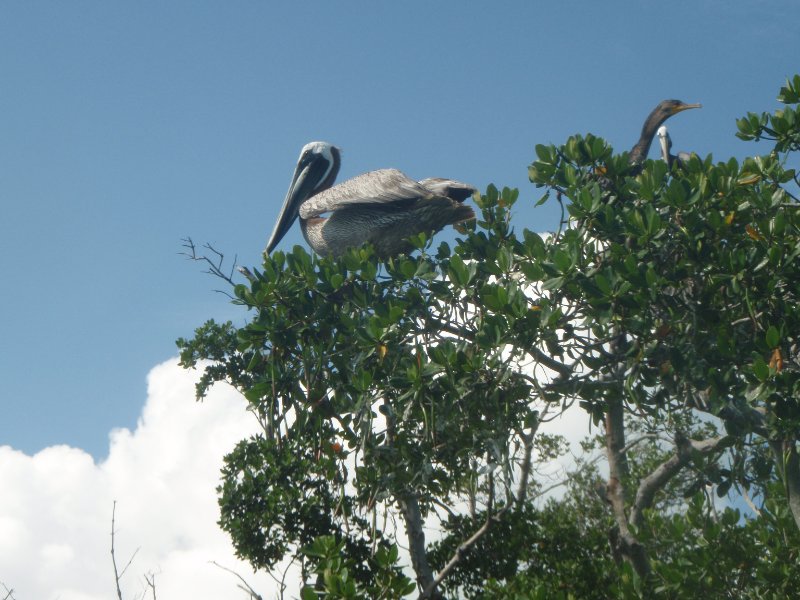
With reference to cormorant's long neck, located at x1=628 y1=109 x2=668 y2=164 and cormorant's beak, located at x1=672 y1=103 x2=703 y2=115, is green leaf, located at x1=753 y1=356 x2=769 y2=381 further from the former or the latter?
cormorant's beak, located at x1=672 y1=103 x2=703 y2=115

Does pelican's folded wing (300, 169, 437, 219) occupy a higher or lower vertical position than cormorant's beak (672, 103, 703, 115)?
lower

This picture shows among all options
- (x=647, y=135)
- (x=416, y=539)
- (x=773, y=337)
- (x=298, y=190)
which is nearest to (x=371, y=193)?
(x=298, y=190)

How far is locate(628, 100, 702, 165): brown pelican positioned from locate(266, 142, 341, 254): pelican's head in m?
3.38

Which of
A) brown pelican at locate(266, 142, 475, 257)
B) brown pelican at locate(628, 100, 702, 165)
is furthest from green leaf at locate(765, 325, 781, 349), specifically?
brown pelican at locate(628, 100, 702, 165)

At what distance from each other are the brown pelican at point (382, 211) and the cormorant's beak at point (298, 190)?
65 cm

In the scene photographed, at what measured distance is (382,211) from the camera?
712 centimetres

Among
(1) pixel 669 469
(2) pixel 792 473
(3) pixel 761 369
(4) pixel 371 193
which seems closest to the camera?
(3) pixel 761 369

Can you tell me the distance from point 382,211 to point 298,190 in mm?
2151

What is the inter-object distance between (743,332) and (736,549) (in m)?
1.43

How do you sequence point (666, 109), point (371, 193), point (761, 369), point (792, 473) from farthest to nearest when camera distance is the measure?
1. point (666, 109)
2. point (371, 193)
3. point (792, 473)
4. point (761, 369)

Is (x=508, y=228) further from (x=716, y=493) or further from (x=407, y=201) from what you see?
(x=716, y=493)

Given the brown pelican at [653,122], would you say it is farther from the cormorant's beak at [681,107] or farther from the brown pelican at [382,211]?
the brown pelican at [382,211]

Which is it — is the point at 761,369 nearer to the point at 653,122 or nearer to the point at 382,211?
the point at 382,211

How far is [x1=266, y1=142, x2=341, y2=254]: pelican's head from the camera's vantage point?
8766 millimetres
